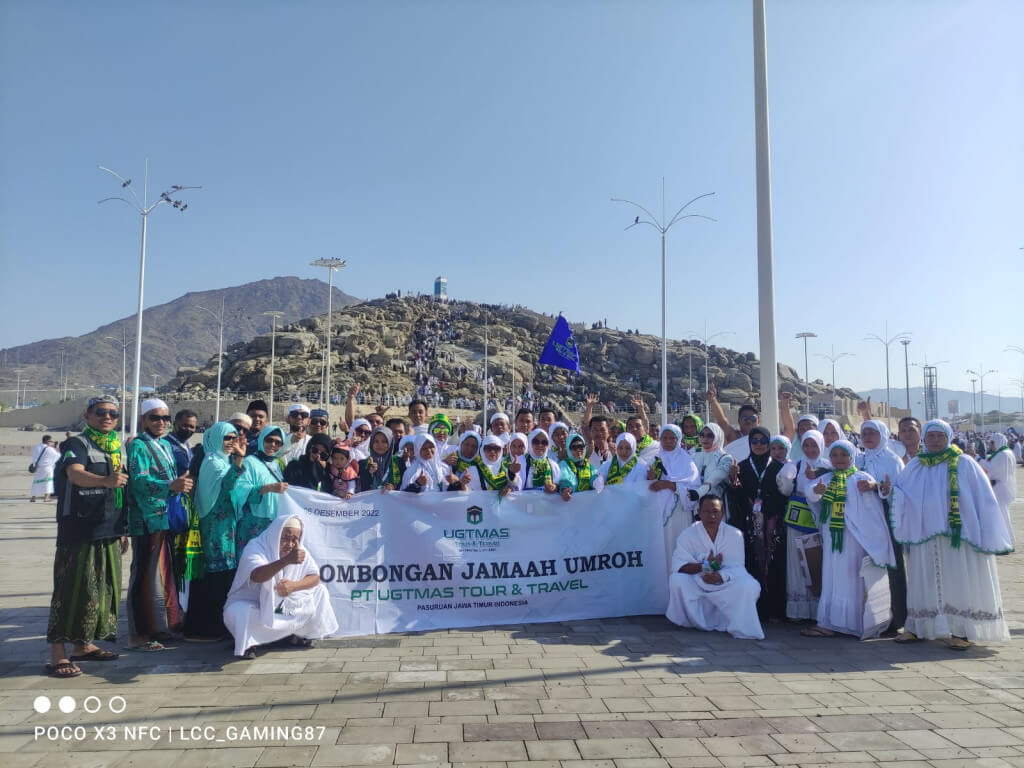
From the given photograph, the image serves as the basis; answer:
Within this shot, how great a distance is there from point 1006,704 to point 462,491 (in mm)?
4406

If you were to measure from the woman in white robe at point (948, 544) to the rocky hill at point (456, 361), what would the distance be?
163ft

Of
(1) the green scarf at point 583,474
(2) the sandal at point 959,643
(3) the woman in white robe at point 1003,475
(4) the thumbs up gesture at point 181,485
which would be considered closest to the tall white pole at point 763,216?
(3) the woman in white robe at point 1003,475

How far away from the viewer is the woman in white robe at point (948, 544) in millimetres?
5648

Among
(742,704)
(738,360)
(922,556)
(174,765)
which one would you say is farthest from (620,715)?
(738,360)

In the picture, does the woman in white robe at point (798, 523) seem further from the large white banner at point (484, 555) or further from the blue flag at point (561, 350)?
the blue flag at point (561, 350)

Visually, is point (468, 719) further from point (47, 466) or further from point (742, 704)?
point (47, 466)

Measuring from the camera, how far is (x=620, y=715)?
13.6 ft

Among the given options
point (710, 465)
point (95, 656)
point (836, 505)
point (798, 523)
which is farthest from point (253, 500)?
point (836, 505)

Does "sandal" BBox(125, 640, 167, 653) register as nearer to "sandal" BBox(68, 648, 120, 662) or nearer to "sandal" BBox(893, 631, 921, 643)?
"sandal" BBox(68, 648, 120, 662)

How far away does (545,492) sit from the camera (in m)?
6.81

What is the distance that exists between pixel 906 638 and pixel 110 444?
667cm

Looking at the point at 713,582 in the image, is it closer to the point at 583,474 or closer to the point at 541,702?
the point at 583,474

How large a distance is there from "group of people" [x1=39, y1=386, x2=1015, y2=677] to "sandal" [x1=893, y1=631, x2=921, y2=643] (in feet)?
0.05

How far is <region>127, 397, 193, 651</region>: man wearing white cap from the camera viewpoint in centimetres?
538
